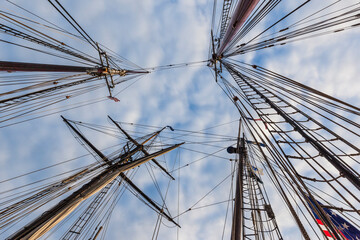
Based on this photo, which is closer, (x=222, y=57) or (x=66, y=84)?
(x=66, y=84)

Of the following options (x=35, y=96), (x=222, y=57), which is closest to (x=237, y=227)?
(x=35, y=96)

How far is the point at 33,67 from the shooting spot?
14.5 feet

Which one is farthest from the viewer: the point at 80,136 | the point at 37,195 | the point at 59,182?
the point at 80,136

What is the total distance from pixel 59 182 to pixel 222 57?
35.1 feet

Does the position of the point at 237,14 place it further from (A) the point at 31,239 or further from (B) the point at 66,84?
(A) the point at 31,239

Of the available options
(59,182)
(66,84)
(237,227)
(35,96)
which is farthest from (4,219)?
(237,227)

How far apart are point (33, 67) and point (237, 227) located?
814cm

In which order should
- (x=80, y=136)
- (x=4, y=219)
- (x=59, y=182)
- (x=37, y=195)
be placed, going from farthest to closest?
(x=80, y=136) < (x=59, y=182) < (x=37, y=195) < (x=4, y=219)

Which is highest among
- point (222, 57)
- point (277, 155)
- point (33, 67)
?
point (222, 57)

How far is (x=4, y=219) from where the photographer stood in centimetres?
438

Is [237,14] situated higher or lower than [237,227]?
higher

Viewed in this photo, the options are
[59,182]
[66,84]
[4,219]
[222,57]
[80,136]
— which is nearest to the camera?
[4,219]

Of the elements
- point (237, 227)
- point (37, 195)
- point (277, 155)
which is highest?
point (277, 155)

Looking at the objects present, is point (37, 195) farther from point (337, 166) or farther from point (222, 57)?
point (222, 57)
